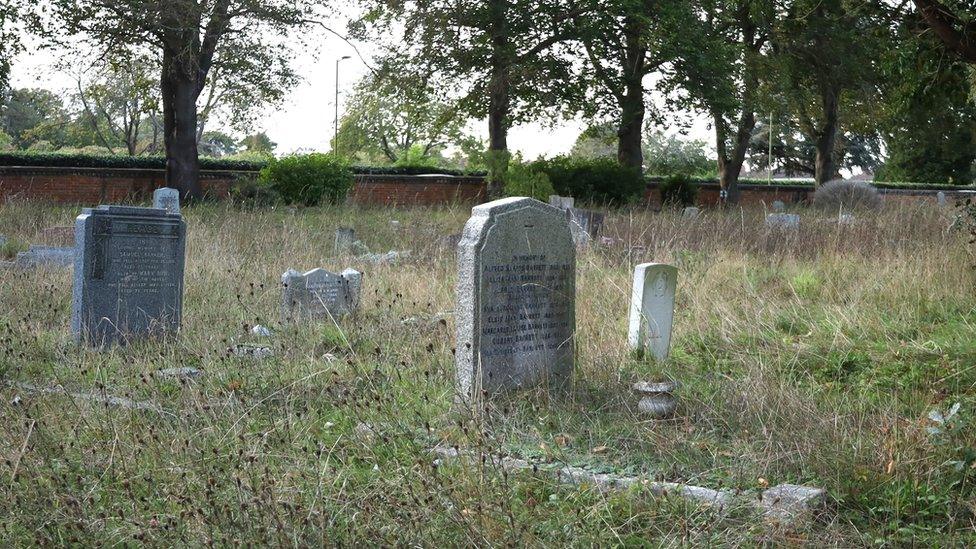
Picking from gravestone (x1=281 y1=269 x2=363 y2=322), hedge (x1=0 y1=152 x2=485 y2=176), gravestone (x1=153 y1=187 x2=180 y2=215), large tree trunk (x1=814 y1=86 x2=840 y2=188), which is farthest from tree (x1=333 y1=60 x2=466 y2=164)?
gravestone (x1=281 y1=269 x2=363 y2=322)

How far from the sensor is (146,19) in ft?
71.5

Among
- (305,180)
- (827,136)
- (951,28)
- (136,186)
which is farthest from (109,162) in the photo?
(951,28)

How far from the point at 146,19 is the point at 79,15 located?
1.83 m

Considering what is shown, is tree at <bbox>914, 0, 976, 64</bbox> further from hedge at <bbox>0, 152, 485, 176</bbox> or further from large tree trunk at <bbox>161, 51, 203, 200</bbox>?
hedge at <bbox>0, 152, 485, 176</bbox>

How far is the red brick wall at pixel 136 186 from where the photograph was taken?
Result: 2505cm

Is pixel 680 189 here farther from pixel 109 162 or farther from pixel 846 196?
pixel 109 162

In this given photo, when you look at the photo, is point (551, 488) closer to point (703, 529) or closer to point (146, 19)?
point (703, 529)

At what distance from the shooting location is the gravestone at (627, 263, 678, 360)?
7473 millimetres

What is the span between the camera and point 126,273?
864 centimetres

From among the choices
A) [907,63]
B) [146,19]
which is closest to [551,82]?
[146,19]

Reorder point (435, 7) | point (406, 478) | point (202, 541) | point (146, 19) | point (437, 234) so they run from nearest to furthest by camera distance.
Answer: point (202, 541) → point (406, 478) → point (437, 234) → point (146, 19) → point (435, 7)

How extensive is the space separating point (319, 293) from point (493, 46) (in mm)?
16127

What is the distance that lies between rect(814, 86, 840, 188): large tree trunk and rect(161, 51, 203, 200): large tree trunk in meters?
18.4

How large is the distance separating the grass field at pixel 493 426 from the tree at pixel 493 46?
48.4 ft
